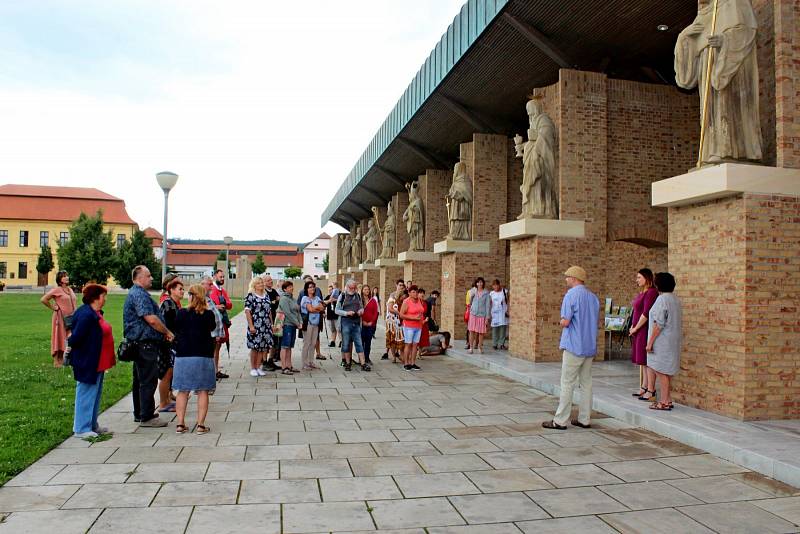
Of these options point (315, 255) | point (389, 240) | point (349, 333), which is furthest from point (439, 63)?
point (315, 255)

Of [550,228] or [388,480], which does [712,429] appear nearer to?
[388,480]

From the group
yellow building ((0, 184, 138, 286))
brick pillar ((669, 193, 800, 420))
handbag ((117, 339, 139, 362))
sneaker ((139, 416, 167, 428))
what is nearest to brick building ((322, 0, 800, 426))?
brick pillar ((669, 193, 800, 420))

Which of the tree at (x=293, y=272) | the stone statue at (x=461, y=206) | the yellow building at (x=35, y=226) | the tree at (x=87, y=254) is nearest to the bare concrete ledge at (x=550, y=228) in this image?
the stone statue at (x=461, y=206)

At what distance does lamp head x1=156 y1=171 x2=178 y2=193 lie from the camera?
43.0 ft

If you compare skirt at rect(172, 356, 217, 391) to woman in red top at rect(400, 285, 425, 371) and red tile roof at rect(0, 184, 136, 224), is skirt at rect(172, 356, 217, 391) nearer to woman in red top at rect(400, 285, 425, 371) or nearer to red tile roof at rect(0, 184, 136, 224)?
woman in red top at rect(400, 285, 425, 371)

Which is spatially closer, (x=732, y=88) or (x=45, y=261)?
(x=732, y=88)

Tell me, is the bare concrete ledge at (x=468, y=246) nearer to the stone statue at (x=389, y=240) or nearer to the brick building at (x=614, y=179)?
the brick building at (x=614, y=179)

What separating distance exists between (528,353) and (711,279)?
5.32 m

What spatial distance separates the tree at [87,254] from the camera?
54.1 metres

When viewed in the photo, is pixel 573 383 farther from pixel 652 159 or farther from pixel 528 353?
pixel 652 159

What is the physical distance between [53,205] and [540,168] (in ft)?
250

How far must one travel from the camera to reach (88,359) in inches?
250

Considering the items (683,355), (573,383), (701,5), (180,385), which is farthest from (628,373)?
(180,385)

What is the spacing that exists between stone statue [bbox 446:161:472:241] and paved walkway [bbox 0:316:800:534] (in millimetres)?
9796
